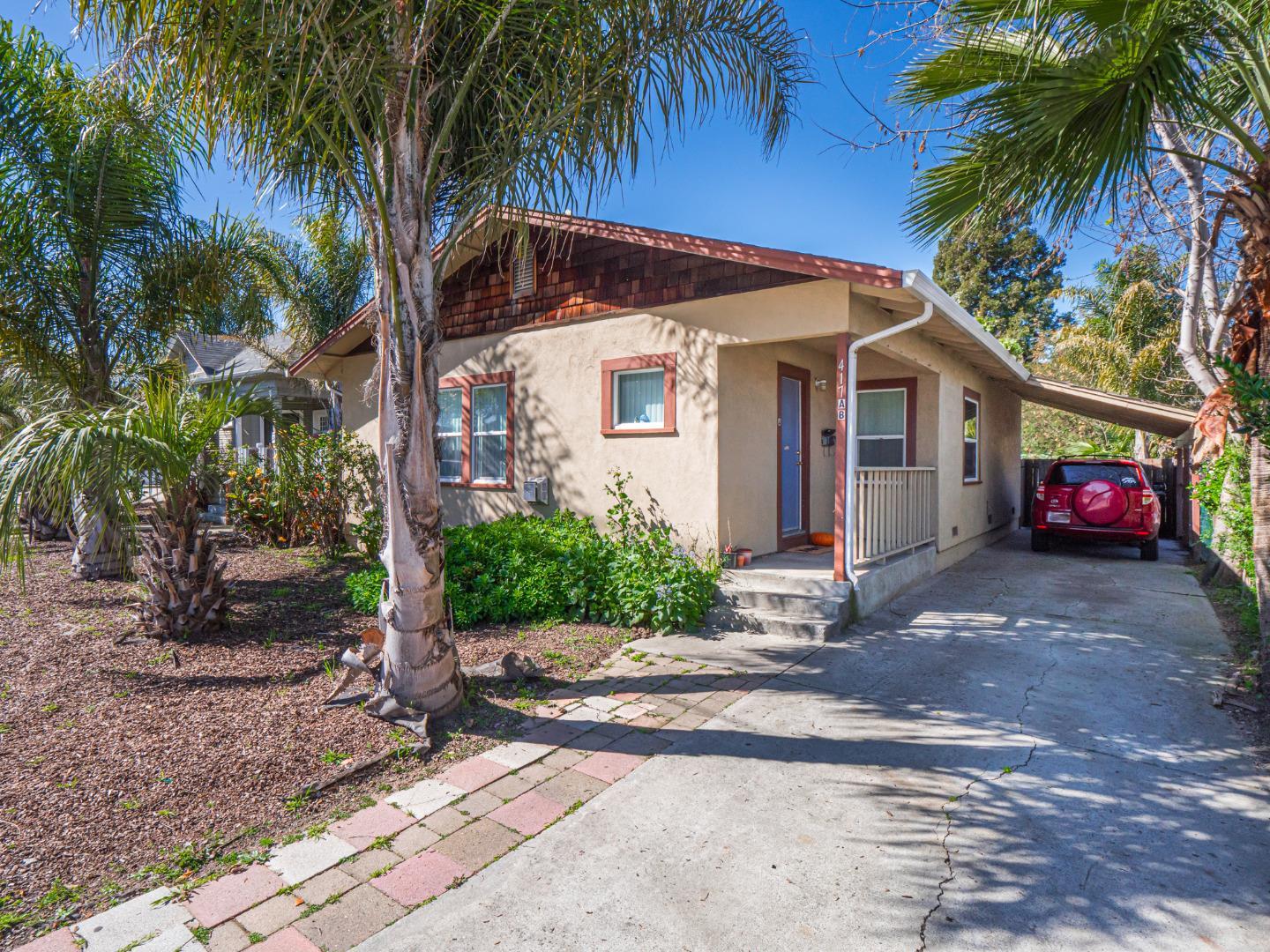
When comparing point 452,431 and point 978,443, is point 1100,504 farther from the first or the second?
point 452,431

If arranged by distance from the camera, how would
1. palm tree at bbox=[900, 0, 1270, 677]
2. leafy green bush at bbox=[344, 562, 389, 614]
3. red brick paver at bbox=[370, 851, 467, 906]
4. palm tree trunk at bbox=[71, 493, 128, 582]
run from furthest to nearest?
1. palm tree trunk at bbox=[71, 493, 128, 582]
2. leafy green bush at bbox=[344, 562, 389, 614]
3. palm tree at bbox=[900, 0, 1270, 677]
4. red brick paver at bbox=[370, 851, 467, 906]

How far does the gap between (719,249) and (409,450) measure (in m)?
3.97

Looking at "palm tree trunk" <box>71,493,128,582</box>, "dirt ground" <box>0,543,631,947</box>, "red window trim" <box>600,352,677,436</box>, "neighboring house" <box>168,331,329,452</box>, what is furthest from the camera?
"neighboring house" <box>168,331,329,452</box>

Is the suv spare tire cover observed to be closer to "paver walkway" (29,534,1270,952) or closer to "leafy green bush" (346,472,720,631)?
"paver walkway" (29,534,1270,952)

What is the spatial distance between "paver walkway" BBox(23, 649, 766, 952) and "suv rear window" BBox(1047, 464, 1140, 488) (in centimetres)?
890

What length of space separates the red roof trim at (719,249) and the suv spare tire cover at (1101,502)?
6.84m

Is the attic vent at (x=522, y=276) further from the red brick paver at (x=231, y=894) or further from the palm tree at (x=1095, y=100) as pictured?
the red brick paver at (x=231, y=894)

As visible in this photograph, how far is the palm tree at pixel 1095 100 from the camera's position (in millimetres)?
3783

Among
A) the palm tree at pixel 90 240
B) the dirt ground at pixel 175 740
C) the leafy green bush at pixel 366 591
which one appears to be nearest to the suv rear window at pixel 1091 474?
the dirt ground at pixel 175 740

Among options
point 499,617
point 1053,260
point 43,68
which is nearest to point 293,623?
point 499,617

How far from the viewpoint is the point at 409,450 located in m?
4.03

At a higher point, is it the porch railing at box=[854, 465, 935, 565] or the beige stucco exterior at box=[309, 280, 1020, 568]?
the beige stucco exterior at box=[309, 280, 1020, 568]

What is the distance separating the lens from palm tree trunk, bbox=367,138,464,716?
4.00m

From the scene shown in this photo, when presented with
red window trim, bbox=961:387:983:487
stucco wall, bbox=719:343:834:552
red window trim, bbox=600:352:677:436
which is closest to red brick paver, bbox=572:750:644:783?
stucco wall, bbox=719:343:834:552
